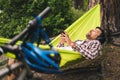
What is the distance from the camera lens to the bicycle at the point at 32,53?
2.60 metres

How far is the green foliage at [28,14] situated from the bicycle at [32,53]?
546 cm

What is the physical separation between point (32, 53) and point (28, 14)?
18.9ft

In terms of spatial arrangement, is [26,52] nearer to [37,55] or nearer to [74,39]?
[37,55]

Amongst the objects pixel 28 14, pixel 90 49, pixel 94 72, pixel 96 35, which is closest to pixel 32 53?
pixel 90 49

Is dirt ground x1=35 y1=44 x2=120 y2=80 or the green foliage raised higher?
the green foliage

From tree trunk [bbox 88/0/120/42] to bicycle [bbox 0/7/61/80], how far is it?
4.00 m

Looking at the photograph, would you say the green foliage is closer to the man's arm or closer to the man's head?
the man's head

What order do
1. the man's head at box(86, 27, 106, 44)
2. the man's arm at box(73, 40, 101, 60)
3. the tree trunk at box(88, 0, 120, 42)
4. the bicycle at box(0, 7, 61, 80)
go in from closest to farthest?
the bicycle at box(0, 7, 61, 80)
the man's arm at box(73, 40, 101, 60)
the man's head at box(86, 27, 106, 44)
the tree trunk at box(88, 0, 120, 42)

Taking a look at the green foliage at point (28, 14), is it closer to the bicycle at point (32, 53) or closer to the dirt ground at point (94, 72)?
the dirt ground at point (94, 72)

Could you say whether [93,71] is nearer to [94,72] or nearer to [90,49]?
[94,72]

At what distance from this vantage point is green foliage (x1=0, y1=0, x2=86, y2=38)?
27.3 ft

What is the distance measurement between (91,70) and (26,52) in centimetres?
293

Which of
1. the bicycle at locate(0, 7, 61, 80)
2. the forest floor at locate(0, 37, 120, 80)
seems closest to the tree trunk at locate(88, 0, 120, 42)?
the forest floor at locate(0, 37, 120, 80)

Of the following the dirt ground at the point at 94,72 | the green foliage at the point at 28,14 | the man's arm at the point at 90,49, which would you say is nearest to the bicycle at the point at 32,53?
the man's arm at the point at 90,49
